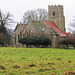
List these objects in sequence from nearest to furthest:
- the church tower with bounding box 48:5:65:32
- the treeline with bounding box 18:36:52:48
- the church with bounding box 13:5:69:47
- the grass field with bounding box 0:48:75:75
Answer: the grass field with bounding box 0:48:75:75 < the treeline with bounding box 18:36:52:48 < the church with bounding box 13:5:69:47 < the church tower with bounding box 48:5:65:32

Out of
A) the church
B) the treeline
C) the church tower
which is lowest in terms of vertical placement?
the treeline

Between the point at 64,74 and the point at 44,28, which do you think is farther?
the point at 44,28

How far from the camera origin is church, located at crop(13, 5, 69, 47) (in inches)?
2874

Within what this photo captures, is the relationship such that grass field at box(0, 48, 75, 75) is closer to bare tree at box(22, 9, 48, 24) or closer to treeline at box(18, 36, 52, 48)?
treeline at box(18, 36, 52, 48)

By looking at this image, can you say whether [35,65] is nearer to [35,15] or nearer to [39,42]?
[39,42]

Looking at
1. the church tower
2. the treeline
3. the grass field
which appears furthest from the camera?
the church tower

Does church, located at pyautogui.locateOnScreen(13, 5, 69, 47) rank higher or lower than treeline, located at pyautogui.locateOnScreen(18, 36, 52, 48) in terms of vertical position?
higher

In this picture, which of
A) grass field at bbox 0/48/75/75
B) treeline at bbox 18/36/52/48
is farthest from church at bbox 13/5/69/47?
grass field at bbox 0/48/75/75

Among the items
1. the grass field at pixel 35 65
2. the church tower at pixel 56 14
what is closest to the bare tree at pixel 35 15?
the church tower at pixel 56 14

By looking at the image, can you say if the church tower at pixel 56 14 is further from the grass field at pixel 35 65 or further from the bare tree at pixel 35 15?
the grass field at pixel 35 65

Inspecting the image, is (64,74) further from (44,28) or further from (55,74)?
(44,28)

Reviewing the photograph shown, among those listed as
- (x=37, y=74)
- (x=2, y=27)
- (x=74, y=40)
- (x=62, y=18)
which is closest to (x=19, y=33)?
(x=2, y=27)

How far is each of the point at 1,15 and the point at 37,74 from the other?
237ft

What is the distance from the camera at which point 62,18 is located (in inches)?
3703
